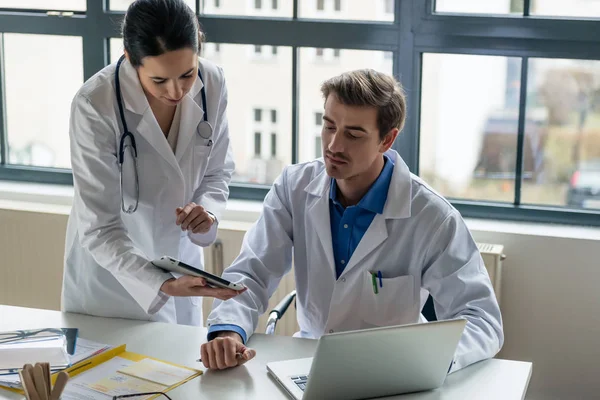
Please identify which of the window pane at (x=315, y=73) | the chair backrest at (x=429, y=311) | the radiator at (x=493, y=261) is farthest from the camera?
the window pane at (x=315, y=73)

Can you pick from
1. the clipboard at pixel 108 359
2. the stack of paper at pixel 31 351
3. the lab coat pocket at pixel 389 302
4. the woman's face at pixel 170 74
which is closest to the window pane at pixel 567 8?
the lab coat pocket at pixel 389 302

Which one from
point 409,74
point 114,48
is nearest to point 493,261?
point 409,74

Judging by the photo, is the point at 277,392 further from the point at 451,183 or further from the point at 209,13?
the point at 209,13

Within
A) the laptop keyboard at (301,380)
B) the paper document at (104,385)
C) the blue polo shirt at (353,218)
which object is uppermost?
the blue polo shirt at (353,218)

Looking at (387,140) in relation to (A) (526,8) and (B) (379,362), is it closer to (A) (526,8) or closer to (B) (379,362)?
(B) (379,362)

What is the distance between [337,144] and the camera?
203 centimetres

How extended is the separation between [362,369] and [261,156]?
181 cm

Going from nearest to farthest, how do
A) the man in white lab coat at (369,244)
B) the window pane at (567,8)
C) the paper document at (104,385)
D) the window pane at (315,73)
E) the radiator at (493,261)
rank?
the paper document at (104,385) → the man in white lab coat at (369,244) → the radiator at (493,261) → the window pane at (567,8) → the window pane at (315,73)

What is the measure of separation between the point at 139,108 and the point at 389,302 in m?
0.77

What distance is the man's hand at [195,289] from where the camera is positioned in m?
1.82

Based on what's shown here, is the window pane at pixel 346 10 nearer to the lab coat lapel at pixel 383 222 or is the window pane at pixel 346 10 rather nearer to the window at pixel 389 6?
the window at pixel 389 6

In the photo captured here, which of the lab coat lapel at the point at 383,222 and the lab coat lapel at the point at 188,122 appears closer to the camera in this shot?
the lab coat lapel at the point at 383,222

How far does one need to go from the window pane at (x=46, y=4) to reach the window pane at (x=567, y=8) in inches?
69.5

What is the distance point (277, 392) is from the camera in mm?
1691
